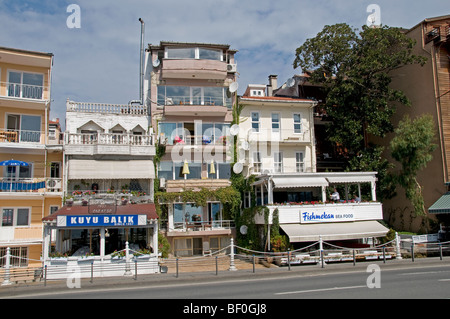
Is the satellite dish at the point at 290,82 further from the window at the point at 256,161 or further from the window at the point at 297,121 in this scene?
the window at the point at 256,161

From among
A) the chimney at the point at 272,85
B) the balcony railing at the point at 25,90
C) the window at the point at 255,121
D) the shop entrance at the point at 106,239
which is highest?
the chimney at the point at 272,85

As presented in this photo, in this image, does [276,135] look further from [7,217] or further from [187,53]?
[7,217]

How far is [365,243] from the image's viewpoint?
1081 inches

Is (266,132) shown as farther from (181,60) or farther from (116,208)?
(116,208)

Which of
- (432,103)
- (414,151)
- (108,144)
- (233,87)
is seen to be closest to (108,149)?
(108,144)

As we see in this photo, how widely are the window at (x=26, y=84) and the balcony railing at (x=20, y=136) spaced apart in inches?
100.0

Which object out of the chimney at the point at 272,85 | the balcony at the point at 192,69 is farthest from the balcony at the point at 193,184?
the chimney at the point at 272,85

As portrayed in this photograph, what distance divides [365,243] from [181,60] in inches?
769

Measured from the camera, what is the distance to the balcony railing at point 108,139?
27.0 m

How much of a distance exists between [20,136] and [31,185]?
12.1ft

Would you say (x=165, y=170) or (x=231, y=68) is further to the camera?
(x=231, y=68)

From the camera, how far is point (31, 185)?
2544cm

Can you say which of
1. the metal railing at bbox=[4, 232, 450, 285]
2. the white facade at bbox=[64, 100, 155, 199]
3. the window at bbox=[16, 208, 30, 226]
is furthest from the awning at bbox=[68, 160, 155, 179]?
the metal railing at bbox=[4, 232, 450, 285]

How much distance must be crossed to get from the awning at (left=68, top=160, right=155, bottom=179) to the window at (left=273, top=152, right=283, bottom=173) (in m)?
10.4
